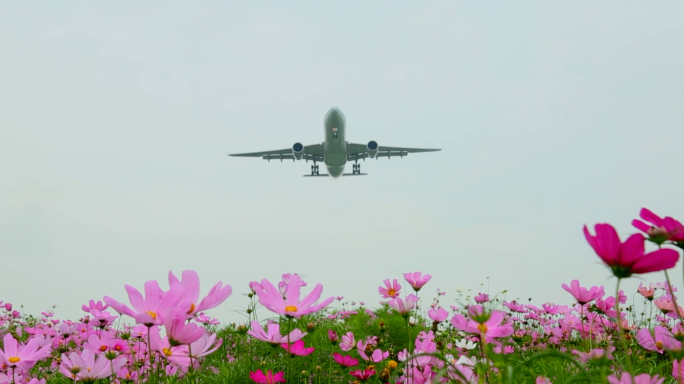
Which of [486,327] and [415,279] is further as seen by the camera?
[415,279]

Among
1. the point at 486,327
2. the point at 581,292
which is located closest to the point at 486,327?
the point at 486,327

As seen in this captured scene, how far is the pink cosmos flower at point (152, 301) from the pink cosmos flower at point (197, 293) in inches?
1.2

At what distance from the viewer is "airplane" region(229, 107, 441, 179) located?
Answer: 79.5 ft

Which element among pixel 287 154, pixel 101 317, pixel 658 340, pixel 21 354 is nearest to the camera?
pixel 21 354

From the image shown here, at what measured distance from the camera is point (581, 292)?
227 centimetres

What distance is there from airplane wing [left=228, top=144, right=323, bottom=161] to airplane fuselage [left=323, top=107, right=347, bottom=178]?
197 cm

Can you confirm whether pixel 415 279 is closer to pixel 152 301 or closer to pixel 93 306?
pixel 152 301

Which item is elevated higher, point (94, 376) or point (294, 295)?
point (294, 295)

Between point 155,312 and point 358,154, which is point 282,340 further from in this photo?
point 358,154

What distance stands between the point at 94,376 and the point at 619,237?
6.40ft

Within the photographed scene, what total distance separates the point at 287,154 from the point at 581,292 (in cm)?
2673

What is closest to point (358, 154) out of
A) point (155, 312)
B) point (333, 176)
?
point (333, 176)

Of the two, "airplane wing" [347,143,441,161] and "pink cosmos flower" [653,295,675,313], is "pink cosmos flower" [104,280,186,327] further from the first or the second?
"airplane wing" [347,143,441,161]

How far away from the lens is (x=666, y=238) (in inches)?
43.6
